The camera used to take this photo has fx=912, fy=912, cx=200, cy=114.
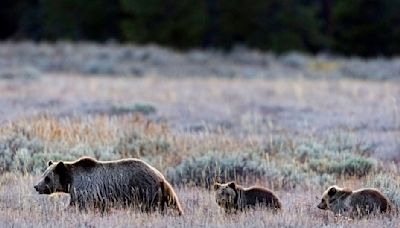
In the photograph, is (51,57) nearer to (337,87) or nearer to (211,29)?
(211,29)

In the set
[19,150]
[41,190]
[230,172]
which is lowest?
[230,172]

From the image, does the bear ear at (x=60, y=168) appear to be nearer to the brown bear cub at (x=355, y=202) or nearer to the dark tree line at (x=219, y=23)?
the brown bear cub at (x=355, y=202)

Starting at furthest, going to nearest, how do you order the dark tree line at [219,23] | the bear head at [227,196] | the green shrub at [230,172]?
the dark tree line at [219,23], the green shrub at [230,172], the bear head at [227,196]

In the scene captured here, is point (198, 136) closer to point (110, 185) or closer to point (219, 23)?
point (110, 185)

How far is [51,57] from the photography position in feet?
114

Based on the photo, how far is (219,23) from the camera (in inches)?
1618

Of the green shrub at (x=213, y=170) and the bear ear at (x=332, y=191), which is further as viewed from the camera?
the green shrub at (x=213, y=170)

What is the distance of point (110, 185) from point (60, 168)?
1.76 feet

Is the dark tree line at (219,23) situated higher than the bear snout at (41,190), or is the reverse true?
the bear snout at (41,190)

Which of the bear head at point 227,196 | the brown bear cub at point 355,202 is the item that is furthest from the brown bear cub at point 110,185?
the brown bear cub at point 355,202

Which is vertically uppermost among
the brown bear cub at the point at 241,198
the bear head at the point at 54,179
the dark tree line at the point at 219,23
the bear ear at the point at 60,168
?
the bear ear at the point at 60,168

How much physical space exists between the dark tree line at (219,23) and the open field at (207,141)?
547 inches

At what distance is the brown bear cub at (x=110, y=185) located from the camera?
30.0ft

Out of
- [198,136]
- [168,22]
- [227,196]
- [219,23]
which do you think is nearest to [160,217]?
[227,196]
